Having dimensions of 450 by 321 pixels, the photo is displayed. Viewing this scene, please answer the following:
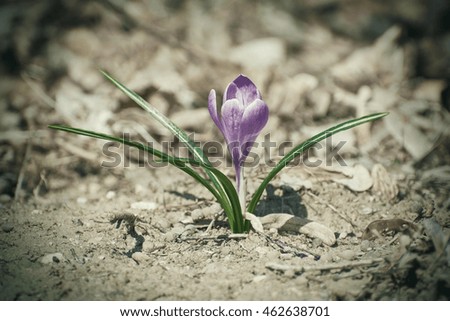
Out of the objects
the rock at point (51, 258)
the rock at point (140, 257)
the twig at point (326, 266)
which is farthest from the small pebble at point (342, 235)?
the rock at point (51, 258)

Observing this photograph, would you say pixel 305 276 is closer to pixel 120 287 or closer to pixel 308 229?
pixel 308 229

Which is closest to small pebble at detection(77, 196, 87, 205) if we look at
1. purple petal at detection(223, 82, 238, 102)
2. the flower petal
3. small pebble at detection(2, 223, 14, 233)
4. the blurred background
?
the blurred background

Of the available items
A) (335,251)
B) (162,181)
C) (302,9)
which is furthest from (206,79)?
(335,251)

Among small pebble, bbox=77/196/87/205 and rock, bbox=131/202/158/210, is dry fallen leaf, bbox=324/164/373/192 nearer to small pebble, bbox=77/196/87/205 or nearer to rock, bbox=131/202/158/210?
rock, bbox=131/202/158/210

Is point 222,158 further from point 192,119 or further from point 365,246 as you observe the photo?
point 365,246

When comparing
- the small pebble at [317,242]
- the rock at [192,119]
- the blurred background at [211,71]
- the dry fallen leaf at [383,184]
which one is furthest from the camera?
the rock at [192,119]

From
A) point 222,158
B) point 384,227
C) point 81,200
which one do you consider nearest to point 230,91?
point 384,227

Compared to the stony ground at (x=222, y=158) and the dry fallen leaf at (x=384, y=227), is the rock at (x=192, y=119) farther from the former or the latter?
the dry fallen leaf at (x=384, y=227)
